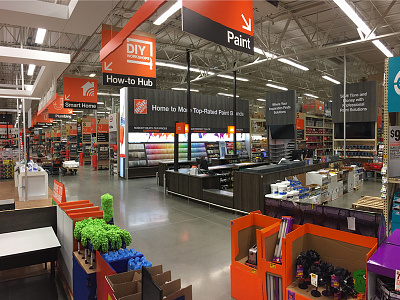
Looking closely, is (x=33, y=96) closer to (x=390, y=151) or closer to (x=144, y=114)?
(x=144, y=114)

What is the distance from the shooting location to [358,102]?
38.5 feet

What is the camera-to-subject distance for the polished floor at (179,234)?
11.9 ft

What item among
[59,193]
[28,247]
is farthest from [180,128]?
[28,247]

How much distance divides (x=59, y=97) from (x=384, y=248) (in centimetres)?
1493

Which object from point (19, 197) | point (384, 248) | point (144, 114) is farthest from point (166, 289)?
point (144, 114)

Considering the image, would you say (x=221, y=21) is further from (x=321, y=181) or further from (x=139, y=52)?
(x=321, y=181)

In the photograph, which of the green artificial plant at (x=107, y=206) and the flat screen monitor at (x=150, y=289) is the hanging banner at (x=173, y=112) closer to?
the green artificial plant at (x=107, y=206)

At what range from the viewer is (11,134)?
59.2 feet

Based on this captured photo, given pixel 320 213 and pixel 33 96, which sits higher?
pixel 33 96

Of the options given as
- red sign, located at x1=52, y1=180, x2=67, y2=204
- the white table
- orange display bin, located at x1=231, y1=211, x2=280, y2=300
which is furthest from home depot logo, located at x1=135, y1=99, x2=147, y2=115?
orange display bin, located at x1=231, y1=211, x2=280, y2=300

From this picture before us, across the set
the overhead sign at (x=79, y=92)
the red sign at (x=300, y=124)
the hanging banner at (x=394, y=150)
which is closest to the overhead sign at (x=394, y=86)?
the hanging banner at (x=394, y=150)

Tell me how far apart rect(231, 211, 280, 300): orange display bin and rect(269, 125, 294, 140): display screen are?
36.2 ft

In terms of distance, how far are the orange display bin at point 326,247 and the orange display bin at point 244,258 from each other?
34cm

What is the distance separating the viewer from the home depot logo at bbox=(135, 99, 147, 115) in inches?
525
